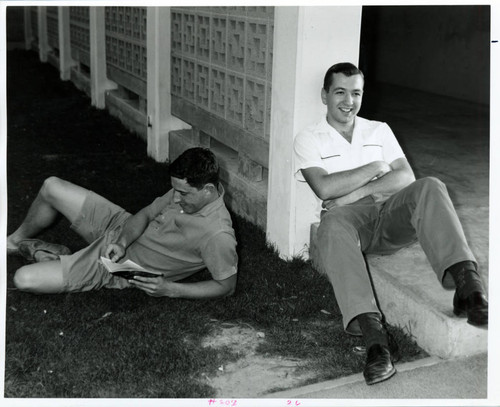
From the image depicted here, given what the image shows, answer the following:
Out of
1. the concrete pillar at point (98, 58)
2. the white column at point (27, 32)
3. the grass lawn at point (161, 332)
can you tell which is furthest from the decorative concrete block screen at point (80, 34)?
the white column at point (27, 32)

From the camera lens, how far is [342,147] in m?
4.23

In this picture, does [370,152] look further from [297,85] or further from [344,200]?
[297,85]

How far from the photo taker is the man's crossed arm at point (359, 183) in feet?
13.2

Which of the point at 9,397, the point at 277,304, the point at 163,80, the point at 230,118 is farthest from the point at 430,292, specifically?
the point at 163,80

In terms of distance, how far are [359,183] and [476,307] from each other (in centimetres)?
104

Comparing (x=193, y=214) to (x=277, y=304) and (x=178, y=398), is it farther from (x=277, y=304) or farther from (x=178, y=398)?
(x=178, y=398)

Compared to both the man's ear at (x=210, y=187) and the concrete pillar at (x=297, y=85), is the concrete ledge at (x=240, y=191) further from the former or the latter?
the man's ear at (x=210, y=187)

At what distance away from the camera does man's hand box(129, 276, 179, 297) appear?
3866 mm

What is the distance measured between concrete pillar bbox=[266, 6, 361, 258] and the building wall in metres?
5.35

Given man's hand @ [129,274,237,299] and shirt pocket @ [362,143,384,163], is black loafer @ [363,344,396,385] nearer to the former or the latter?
man's hand @ [129,274,237,299]

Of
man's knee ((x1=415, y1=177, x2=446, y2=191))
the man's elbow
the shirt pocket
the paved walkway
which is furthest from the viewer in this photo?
the shirt pocket

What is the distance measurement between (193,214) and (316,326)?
36.5 inches

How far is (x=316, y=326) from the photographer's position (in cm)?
394

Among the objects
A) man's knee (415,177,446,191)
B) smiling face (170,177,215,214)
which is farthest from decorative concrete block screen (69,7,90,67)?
man's knee (415,177,446,191)
